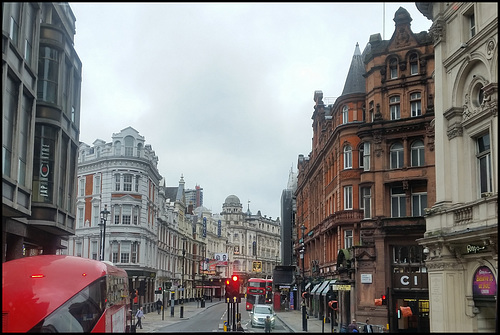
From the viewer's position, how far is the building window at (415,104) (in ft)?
138

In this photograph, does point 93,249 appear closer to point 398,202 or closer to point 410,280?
point 398,202

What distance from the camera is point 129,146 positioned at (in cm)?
6600

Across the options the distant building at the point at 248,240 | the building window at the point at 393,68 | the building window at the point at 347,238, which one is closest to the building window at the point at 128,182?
the building window at the point at 347,238

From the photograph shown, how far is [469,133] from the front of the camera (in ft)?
76.9

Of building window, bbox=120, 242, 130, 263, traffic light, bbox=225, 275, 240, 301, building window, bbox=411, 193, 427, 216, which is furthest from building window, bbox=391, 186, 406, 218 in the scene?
building window, bbox=120, 242, 130, 263

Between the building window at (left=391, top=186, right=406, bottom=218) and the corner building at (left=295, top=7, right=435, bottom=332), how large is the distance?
67mm

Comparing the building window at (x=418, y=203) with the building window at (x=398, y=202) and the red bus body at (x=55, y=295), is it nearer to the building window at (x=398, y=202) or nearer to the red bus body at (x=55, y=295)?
the building window at (x=398, y=202)

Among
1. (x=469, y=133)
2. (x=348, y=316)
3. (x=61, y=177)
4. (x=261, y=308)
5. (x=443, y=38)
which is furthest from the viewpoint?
(x=261, y=308)

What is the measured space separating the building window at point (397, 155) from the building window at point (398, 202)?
149 centimetres

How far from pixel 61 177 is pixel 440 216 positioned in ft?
64.1

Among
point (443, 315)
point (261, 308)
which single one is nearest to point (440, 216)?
point (443, 315)

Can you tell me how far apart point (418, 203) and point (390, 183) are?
2.24m

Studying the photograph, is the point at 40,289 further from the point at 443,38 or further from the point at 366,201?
the point at 366,201

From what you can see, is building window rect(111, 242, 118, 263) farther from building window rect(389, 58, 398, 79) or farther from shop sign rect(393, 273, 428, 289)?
building window rect(389, 58, 398, 79)
